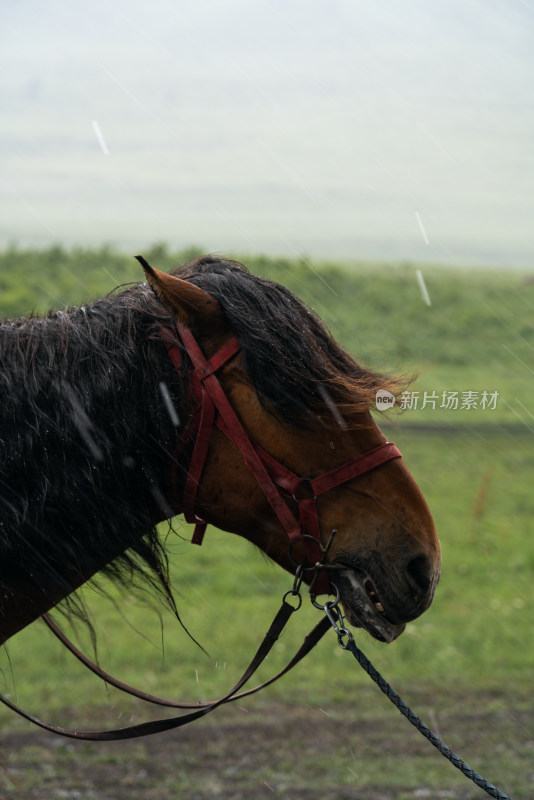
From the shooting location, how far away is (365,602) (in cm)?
244

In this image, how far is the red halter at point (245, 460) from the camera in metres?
2.33

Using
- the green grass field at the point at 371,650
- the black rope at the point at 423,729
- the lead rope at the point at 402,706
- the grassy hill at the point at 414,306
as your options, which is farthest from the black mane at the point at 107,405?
the grassy hill at the point at 414,306

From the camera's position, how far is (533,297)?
66.2 ft

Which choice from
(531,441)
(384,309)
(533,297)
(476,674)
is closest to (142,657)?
(476,674)

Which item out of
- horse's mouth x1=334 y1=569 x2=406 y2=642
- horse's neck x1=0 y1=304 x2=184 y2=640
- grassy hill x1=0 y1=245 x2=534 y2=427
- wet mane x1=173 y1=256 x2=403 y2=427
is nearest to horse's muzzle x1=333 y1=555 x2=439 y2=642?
horse's mouth x1=334 y1=569 x2=406 y2=642

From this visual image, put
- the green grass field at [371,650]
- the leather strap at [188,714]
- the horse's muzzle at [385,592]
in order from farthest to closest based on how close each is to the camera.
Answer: the green grass field at [371,650] → the leather strap at [188,714] → the horse's muzzle at [385,592]

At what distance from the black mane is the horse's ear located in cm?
5

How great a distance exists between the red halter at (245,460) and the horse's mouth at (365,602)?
10 centimetres

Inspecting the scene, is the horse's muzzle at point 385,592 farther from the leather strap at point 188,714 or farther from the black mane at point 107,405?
the black mane at point 107,405

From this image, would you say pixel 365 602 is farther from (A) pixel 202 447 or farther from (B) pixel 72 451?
(B) pixel 72 451

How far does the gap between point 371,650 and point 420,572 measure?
19.0 ft

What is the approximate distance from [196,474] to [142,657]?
5661mm

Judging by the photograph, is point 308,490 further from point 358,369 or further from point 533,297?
point 533,297

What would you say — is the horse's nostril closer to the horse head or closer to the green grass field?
the horse head
